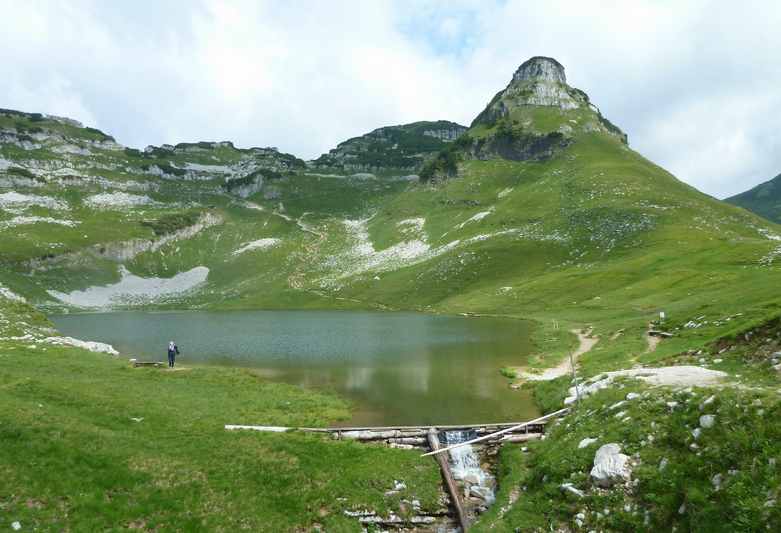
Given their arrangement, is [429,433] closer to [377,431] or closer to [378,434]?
[378,434]

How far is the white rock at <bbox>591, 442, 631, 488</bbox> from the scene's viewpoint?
16016 millimetres

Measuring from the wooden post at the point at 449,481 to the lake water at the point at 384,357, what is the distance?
4.78 metres

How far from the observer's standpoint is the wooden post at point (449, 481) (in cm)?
1928

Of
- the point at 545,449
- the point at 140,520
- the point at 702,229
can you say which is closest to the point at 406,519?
the point at 545,449

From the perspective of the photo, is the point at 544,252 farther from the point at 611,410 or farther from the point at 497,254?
the point at 611,410

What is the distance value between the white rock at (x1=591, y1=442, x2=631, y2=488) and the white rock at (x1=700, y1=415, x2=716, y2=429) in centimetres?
294

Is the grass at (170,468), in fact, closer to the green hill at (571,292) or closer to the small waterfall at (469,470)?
the green hill at (571,292)

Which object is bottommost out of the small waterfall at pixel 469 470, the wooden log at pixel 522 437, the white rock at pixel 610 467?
the small waterfall at pixel 469 470

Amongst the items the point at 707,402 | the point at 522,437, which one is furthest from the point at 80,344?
the point at 707,402

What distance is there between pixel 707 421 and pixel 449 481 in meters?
12.0

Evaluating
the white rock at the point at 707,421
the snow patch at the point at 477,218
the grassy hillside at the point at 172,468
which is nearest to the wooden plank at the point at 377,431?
the grassy hillside at the point at 172,468

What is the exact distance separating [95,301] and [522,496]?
210 meters

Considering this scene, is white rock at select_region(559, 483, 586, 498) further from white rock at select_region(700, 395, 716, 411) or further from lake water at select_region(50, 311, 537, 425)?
lake water at select_region(50, 311, 537, 425)

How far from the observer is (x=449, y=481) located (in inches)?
869
